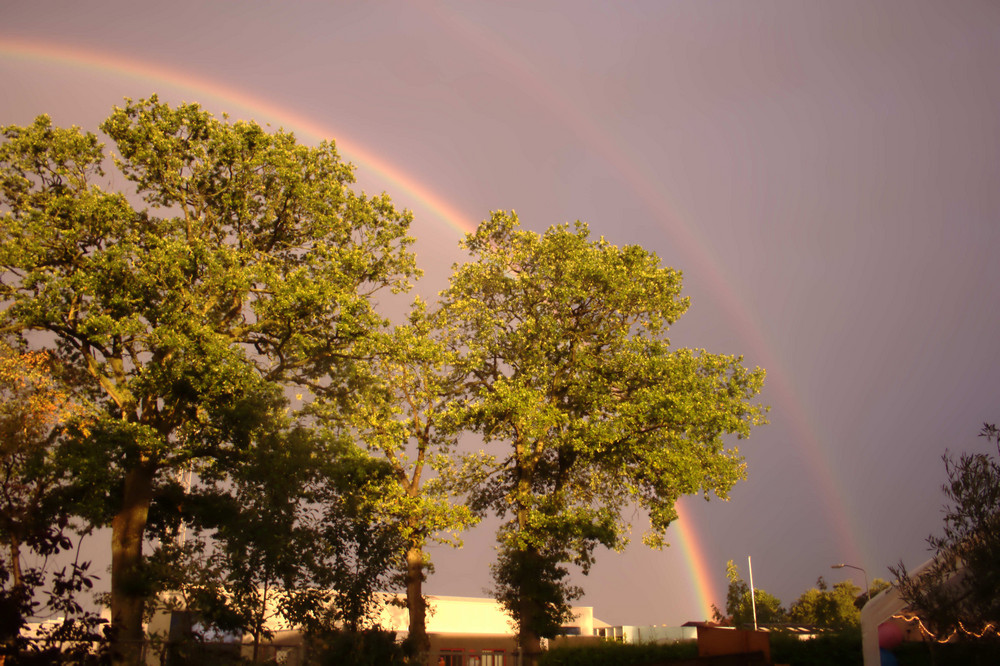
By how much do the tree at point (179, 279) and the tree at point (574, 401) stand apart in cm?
627

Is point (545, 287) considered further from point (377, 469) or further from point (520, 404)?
point (377, 469)

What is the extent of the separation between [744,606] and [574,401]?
80.4 metres

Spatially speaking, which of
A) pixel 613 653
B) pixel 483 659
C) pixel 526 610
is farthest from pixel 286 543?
pixel 483 659

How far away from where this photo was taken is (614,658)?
3145 centimetres

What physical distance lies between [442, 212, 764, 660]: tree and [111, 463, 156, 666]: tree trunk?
11906mm

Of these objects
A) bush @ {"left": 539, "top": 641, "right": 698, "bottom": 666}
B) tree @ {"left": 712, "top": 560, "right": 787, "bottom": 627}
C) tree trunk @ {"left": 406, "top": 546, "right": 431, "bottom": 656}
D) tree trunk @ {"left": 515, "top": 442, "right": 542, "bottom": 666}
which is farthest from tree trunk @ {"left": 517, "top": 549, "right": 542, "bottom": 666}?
tree @ {"left": 712, "top": 560, "right": 787, "bottom": 627}

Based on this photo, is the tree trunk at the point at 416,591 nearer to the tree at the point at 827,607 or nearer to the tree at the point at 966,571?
the tree at the point at 966,571

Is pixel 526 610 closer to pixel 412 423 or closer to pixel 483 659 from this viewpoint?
pixel 412 423

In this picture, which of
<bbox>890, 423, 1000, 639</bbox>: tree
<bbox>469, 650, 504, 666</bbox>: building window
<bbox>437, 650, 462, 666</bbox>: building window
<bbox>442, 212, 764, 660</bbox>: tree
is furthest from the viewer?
<bbox>469, 650, 504, 666</bbox>: building window

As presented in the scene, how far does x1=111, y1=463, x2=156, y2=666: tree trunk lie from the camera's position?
901 inches

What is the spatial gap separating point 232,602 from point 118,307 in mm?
9820

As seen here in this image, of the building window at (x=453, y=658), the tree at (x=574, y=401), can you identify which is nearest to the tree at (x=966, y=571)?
the tree at (x=574, y=401)

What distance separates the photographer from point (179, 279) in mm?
24391

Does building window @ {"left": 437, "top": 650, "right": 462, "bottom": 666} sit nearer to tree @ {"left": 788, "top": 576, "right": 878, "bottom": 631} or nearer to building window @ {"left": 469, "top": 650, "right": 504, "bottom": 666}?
building window @ {"left": 469, "top": 650, "right": 504, "bottom": 666}
